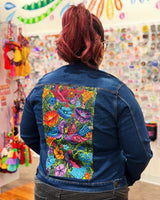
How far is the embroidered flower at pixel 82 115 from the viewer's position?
114cm

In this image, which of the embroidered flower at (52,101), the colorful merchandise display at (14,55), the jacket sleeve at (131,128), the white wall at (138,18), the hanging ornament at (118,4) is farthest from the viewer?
the hanging ornament at (118,4)

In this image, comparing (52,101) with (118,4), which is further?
(118,4)

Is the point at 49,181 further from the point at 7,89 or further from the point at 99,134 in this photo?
the point at 7,89

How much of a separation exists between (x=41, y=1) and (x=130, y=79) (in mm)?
1833

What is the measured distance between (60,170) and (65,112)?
0.23 m

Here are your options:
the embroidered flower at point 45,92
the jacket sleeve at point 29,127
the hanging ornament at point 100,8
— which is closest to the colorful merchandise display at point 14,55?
the hanging ornament at point 100,8

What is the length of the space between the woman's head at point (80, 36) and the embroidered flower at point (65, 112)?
0.66 feet

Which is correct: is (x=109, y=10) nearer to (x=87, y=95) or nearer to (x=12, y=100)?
(x=12, y=100)

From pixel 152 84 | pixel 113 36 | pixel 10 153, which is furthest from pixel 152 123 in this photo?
pixel 10 153

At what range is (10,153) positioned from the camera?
9.53ft

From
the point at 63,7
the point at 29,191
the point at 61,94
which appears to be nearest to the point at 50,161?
the point at 61,94

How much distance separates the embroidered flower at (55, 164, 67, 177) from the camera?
1171 mm

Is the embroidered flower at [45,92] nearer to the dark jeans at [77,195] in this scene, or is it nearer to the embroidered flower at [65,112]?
the embroidered flower at [65,112]

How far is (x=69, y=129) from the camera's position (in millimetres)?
1165
